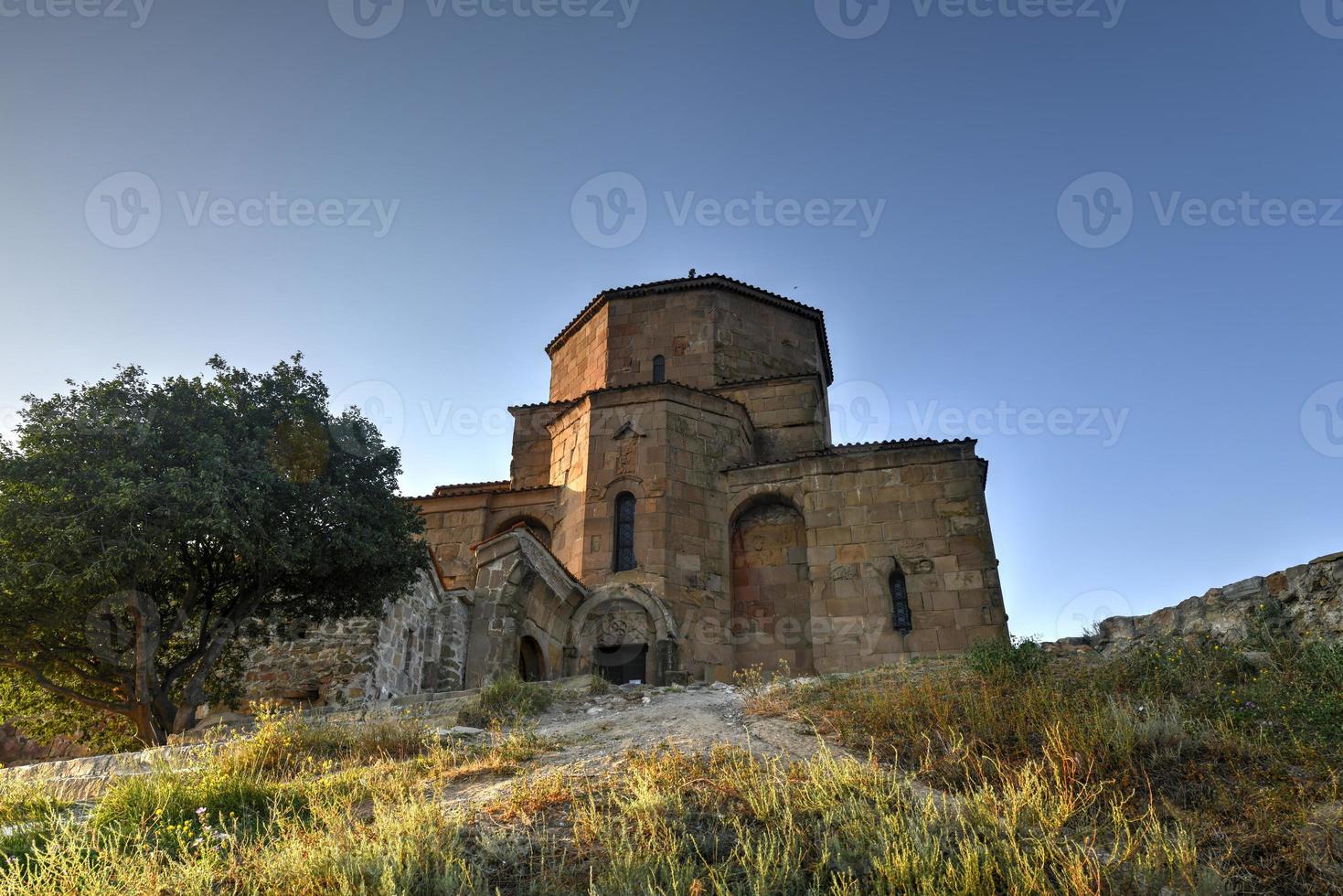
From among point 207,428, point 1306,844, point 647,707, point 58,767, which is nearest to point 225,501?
point 207,428

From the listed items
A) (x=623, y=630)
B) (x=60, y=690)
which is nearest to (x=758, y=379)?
(x=623, y=630)

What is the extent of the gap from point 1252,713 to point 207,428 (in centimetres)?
1225

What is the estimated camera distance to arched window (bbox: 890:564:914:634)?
616 inches

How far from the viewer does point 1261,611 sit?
330 inches

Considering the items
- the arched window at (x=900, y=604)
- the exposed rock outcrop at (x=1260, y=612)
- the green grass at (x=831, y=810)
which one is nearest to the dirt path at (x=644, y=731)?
the green grass at (x=831, y=810)

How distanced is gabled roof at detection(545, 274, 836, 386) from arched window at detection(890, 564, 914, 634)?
27.2ft

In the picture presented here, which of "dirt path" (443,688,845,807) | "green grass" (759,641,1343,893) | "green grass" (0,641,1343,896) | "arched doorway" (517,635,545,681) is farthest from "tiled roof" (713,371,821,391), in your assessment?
"green grass" (0,641,1343,896)

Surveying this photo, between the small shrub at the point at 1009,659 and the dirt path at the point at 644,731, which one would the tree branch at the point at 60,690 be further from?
the small shrub at the point at 1009,659

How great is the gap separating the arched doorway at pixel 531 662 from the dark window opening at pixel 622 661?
1.11m

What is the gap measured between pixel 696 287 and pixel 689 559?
7.80m

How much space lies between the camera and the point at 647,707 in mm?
10047

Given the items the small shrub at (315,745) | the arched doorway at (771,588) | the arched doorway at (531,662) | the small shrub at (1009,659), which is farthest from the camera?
the arched doorway at (771,588)

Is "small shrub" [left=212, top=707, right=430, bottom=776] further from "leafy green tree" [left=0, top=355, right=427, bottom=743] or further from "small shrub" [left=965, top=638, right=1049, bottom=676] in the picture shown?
"small shrub" [left=965, top=638, right=1049, bottom=676]

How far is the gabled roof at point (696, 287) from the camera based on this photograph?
21047mm
